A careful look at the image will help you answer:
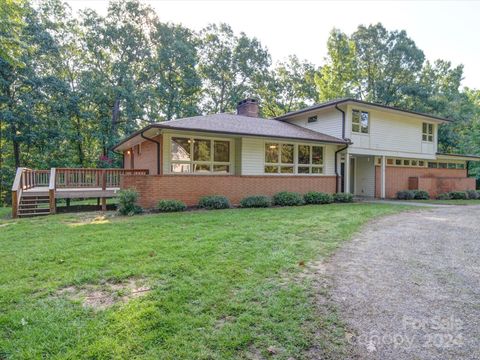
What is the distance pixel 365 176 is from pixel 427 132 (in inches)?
216

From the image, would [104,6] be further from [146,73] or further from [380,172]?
[380,172]

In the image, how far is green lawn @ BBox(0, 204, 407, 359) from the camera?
2564 mm

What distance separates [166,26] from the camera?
2573 cm

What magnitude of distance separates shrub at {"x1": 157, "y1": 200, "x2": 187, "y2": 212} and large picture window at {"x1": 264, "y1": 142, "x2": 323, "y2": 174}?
4.64 m

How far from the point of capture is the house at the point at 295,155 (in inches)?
450

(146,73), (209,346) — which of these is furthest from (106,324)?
(146,73)

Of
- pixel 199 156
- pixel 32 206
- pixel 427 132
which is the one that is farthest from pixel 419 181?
pixel 32 206

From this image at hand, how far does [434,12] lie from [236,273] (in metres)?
12.7

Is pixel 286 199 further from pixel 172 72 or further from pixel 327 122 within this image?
pixel 172 72

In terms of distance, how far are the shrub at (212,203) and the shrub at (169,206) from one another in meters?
0.91

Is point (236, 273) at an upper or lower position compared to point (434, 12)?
lower

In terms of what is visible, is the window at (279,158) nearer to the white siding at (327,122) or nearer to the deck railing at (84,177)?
the white siding at (327,122)

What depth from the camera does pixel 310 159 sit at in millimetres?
14805

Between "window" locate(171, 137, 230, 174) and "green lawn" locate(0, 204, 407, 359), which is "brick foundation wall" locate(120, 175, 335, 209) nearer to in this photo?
"window" locate(171, 137, 230, 174)
